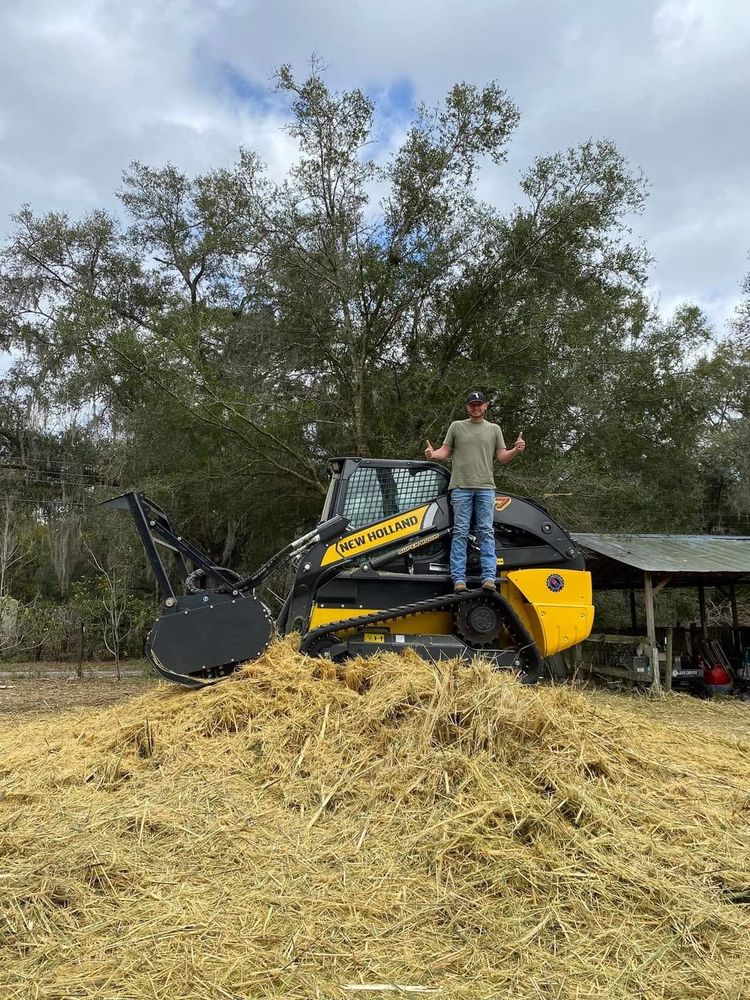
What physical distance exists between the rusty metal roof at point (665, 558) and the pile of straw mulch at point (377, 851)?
5690mm

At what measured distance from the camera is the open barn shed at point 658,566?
33.3ft

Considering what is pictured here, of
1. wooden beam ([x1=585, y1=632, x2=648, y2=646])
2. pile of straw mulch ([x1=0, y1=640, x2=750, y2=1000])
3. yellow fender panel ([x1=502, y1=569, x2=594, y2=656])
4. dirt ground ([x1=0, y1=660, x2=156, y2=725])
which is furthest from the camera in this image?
wooden beam ([x1=585, y1=632, x2=648, y2=646])

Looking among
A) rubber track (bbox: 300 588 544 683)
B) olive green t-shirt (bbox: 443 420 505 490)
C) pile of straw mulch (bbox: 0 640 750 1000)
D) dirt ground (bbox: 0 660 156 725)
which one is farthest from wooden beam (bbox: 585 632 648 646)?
dirt ground (bbox: 0 660 156 725)

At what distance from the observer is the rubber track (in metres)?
6.19

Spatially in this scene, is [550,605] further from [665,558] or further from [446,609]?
[665,558]

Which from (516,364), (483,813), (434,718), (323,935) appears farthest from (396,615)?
(516,364)

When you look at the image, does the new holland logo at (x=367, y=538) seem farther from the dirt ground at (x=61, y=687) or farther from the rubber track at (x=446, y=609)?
the dirt ground at (x=61, y=687)

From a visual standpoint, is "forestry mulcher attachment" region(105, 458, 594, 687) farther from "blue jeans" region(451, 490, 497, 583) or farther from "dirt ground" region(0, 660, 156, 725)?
"dirt ground" region(0, 660, 156, 725)

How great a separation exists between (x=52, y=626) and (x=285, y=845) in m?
14.4

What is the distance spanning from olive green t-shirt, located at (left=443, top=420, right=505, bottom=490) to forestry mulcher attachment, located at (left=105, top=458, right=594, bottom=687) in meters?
0.37

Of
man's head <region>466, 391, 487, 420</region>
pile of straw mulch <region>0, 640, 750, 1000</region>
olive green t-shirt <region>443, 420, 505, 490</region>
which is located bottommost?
pile of straw mulch <region>0, 640, 750, 1000</region>

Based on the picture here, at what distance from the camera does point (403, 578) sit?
6406 millimetres

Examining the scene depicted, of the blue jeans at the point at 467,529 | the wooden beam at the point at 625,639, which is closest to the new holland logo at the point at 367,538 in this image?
the blue jeans at the point at 467,529

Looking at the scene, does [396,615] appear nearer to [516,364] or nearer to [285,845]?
[285,845]
